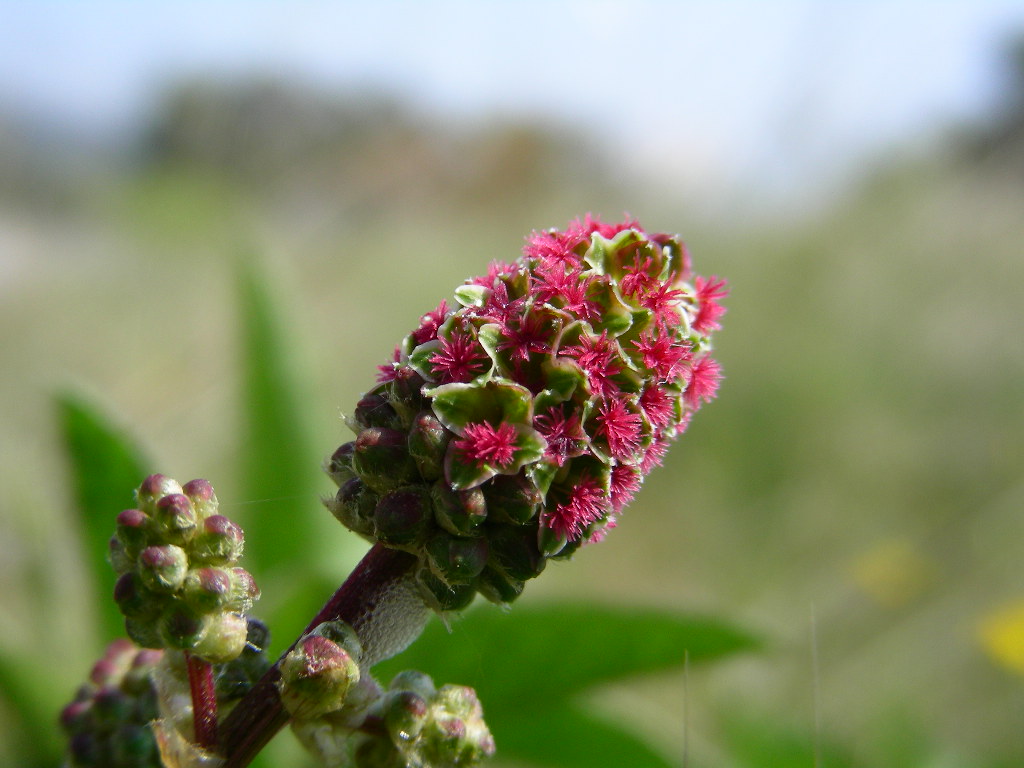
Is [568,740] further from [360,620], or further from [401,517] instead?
[401,517]

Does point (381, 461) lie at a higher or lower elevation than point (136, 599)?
higher

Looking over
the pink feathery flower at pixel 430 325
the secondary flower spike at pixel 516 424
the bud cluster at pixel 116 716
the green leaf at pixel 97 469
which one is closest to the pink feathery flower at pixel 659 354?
the secondary flower spike at pixel 516 424

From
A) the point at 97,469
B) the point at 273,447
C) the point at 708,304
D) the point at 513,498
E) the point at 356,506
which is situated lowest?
the point at 97,469

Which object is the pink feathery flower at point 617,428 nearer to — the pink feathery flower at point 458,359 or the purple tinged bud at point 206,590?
the pink feathery flower at point 458,359

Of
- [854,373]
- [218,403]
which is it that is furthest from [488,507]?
[854,373]

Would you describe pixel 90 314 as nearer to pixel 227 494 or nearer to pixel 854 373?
pixel 227 494

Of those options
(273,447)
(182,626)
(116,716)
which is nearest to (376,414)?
(182,626)
